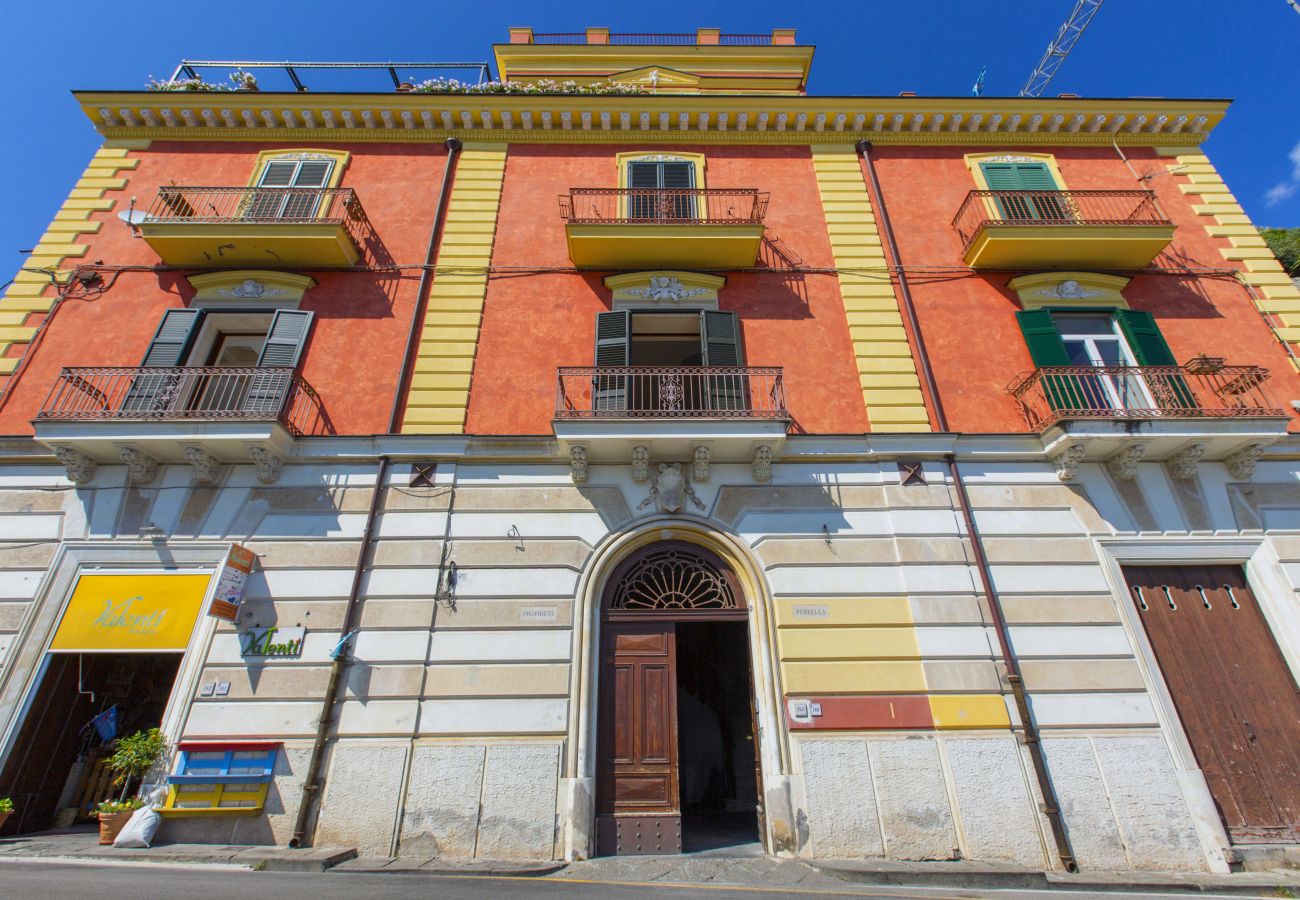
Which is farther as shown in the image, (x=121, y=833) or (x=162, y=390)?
(x=162, y=390)

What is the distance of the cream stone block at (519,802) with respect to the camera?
6793 mm

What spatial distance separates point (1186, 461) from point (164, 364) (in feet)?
50.6

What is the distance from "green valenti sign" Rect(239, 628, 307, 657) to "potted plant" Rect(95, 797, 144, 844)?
73.8 inches

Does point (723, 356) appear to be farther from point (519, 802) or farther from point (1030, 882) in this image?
point (1030, 882)

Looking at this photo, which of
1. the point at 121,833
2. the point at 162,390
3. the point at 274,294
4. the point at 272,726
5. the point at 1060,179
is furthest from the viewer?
the point at 1060,179

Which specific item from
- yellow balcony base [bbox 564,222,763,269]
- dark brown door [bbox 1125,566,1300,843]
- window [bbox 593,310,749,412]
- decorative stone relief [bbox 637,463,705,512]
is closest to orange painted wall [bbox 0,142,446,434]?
yellow balcony base [bbox 564,222,763,269]

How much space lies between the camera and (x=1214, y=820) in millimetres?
6883

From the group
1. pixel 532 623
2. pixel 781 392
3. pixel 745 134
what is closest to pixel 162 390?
pixel 532 623

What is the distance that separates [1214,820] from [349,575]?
35.9ft

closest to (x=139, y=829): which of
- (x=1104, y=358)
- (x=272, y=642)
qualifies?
(x=272, y=642)

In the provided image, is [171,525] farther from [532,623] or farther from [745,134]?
[745,134]

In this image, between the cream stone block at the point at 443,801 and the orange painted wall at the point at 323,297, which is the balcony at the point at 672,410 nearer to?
the orange painted wall at the point at 323,297

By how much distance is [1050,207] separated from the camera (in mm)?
11156

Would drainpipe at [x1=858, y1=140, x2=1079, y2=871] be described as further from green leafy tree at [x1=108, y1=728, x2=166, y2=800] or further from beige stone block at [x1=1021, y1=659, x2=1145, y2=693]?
green leafy tree at [x1=108, y1=728, x2=166, y2=800]
